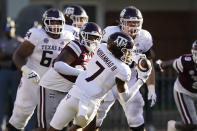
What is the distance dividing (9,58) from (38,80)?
2.86 m

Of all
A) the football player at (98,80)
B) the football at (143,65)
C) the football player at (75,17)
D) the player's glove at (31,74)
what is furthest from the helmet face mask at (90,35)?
the football player at (75,17)

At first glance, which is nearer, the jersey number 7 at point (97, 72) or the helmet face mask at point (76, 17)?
the jersey number 7 at point (97, 72)

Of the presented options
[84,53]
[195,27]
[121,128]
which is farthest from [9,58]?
[195,27]

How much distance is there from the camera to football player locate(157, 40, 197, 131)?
36.3 feet

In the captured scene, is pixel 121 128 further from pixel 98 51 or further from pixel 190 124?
pixel 98 51

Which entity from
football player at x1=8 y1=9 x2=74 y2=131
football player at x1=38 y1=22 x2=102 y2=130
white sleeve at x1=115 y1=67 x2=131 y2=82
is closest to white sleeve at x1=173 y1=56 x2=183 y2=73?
football player at x1=8 y1=9 x2=74 y2=131

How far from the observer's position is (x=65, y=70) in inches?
366

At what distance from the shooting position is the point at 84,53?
945cm

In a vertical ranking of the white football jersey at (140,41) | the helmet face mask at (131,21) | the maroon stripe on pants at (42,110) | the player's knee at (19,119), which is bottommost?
the player's knee at (19,119)

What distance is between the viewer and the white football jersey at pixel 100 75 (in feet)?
29.0

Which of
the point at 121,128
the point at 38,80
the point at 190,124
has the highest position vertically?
the point at 38,80

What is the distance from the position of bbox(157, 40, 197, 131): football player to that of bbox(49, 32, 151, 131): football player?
2.17 meters

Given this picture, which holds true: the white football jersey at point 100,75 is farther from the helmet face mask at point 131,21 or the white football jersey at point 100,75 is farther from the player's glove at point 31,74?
the helmet face mask at point 131,21

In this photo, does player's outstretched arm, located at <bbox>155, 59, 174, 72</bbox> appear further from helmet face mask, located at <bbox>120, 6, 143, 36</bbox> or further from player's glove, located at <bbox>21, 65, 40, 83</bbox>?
player's glove, located at <bbox>21, 65, 40, 83</bbox>
